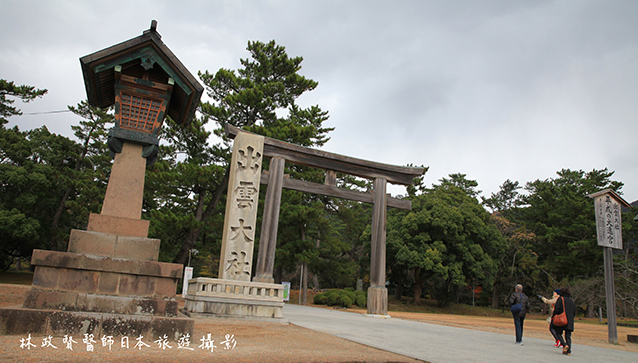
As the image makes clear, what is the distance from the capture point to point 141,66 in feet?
18.4

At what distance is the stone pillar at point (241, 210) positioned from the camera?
380 inches

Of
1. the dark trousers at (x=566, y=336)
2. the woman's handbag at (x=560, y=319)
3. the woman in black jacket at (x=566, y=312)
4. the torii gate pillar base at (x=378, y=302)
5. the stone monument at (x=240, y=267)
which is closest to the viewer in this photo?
the dark trousers at (x=566, y=336)

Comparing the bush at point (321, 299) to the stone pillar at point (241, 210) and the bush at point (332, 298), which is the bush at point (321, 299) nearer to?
the bush at point (332, 298)

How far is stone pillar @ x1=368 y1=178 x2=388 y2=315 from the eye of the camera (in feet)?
40.6

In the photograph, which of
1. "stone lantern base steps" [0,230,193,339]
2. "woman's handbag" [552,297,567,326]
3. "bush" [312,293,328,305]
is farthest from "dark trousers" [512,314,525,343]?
"bush" [312,293,328,305]

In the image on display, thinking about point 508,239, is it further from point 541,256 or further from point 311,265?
point 311,265

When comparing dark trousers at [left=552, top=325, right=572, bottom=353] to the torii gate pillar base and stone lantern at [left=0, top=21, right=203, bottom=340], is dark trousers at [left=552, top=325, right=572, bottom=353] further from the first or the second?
the torii gate pillar base

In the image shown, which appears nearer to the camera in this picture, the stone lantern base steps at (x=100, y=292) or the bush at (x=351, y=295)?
the stone lantern base steps at (x=100, y=292)

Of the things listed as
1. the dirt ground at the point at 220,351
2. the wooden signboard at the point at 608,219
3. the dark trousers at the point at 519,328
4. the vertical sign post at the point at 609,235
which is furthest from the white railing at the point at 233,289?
the wooden signboard at the point at 608,219

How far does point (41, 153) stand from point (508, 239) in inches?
1265

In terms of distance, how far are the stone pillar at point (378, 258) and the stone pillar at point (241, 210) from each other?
4546 millimetres

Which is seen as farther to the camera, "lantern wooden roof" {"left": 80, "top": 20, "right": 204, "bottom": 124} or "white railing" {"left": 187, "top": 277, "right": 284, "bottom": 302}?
"white railing" {"left": 187, "top": 277, "right": 284, "bottom": 302}

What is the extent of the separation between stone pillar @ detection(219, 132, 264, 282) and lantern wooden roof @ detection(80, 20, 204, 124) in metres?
4.44

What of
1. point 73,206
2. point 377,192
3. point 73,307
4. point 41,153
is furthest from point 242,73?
point 73,307
